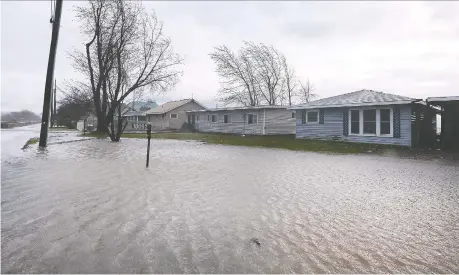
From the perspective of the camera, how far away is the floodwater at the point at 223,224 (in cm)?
285

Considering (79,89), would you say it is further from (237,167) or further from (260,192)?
(260,192)

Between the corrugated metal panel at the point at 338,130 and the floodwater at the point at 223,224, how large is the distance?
1079cm

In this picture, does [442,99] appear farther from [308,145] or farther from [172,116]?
[172,116]

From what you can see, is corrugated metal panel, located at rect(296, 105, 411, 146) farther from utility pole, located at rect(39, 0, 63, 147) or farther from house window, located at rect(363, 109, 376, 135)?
utility pole, located at rect(39, 0, 63, 147)

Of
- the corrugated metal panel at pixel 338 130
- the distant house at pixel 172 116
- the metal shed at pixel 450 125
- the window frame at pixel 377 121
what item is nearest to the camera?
the metal shed at pixel 450 125

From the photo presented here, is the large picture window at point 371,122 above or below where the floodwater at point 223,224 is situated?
above

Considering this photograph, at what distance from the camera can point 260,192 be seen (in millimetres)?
5996

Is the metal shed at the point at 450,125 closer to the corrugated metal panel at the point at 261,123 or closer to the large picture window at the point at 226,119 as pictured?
the corrugated metal panel at the point at 261,123

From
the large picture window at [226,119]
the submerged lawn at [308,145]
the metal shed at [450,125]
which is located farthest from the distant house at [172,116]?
the metal shed at [450,125]

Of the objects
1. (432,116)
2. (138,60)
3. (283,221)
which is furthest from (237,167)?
(138,60)

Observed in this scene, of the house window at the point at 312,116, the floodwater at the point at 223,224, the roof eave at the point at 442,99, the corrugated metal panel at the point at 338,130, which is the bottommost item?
the floodwater at the point at 223,224

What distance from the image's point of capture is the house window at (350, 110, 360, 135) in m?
19.5

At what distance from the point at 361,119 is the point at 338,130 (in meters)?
1.78

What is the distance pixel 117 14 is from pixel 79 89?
427 inches
